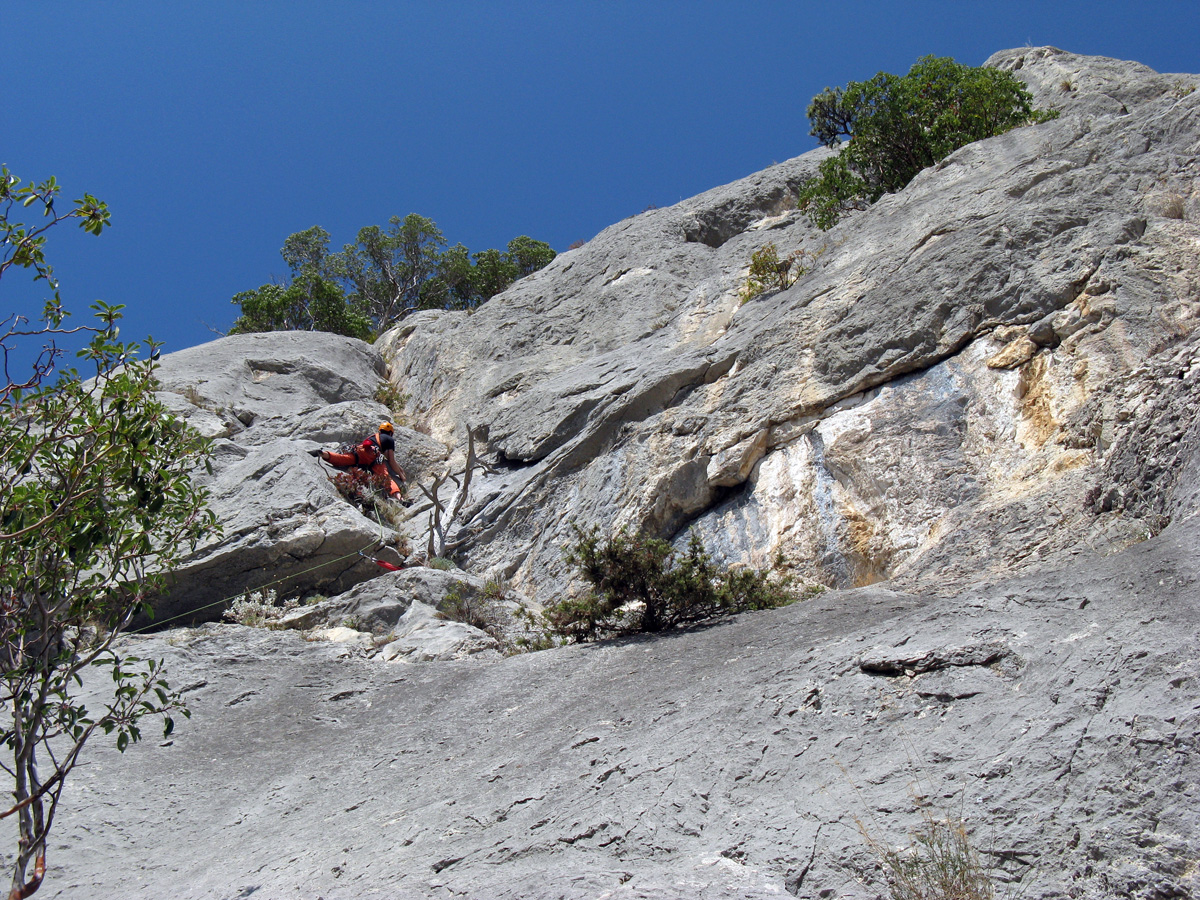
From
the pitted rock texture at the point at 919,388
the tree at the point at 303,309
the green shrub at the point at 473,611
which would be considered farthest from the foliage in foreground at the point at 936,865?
the tree at the point at 303,309

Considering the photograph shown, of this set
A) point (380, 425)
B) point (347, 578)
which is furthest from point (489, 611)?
point (380, 425)

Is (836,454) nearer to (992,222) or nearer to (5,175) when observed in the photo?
(992,222)

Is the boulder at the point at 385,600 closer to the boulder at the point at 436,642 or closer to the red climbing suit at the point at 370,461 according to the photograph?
the boulder at the point at 436,642

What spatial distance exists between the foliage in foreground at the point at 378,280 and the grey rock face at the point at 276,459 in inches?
211

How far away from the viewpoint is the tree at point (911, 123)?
16453mm

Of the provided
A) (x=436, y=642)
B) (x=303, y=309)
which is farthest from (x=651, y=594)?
(x=303, y=309)

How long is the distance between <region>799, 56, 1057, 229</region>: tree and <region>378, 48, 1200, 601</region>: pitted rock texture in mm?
1246

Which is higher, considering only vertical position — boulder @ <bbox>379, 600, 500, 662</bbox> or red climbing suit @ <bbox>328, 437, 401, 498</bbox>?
red climbing suit @ <bbox>328, 437, 401, 498</bbox>

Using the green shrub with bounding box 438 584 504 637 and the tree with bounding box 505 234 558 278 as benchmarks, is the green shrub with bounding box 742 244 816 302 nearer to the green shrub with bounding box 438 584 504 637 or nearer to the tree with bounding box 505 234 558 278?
the green shrub with bounding box 438 584 504 637

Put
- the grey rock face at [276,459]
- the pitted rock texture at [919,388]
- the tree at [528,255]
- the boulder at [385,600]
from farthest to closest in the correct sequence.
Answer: the tree at [528,255] → the grey rock face at [276,459] → the boulder at [385,600] → the pitted rock texture at [919,388]

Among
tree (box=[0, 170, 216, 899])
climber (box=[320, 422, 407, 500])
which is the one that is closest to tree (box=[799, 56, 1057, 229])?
climber (box=[320, 422, 407, 500])

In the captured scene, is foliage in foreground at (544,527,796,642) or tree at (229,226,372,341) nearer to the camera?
foliage in foreground at (544,527,796,642)

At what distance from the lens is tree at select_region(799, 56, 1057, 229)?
54.0 feet

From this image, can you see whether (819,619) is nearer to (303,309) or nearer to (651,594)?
(651,594)
